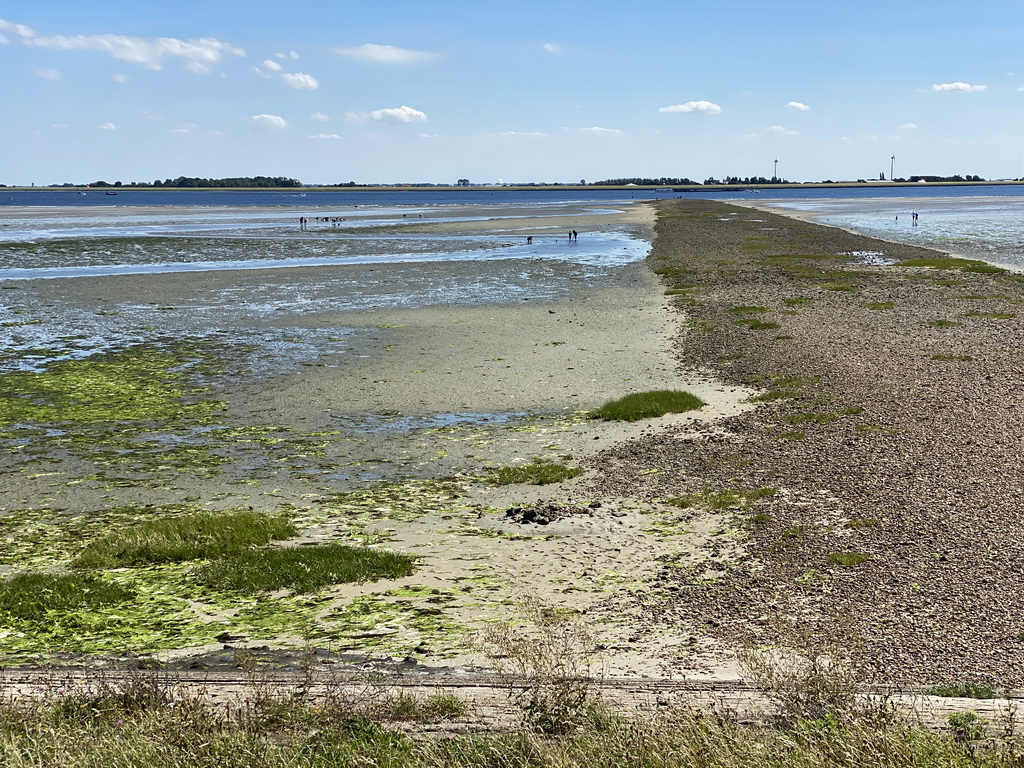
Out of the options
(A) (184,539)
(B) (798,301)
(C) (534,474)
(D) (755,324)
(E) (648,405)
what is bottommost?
(C) (534,474)

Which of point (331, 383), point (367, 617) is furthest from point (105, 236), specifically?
point (367, 617)

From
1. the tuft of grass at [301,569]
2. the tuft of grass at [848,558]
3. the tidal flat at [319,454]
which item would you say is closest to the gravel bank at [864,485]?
the tuft of grass at [848,558]

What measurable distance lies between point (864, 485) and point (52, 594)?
11190mm

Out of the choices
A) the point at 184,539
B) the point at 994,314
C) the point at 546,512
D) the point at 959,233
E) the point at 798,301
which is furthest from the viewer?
the point at 959,233

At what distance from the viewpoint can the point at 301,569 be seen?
11594 mm

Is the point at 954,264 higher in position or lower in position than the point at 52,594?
higher

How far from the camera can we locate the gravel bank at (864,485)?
9.63m

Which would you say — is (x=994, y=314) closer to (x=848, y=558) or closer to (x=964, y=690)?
(x=848, y=558)

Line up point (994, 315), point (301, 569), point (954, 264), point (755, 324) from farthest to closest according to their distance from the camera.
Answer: point (954, 264)
point (994, 315)
point (755, 324)
point (301, 569)

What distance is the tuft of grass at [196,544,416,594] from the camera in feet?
37.2

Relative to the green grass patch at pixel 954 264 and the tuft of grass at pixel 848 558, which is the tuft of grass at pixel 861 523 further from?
the green grass patch at pixel 954 264

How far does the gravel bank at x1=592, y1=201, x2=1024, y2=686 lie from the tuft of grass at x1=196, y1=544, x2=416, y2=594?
10.6 ft

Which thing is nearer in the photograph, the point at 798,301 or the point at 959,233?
the point at 798,301

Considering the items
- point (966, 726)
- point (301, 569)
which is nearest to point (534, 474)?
point (301, 569)
